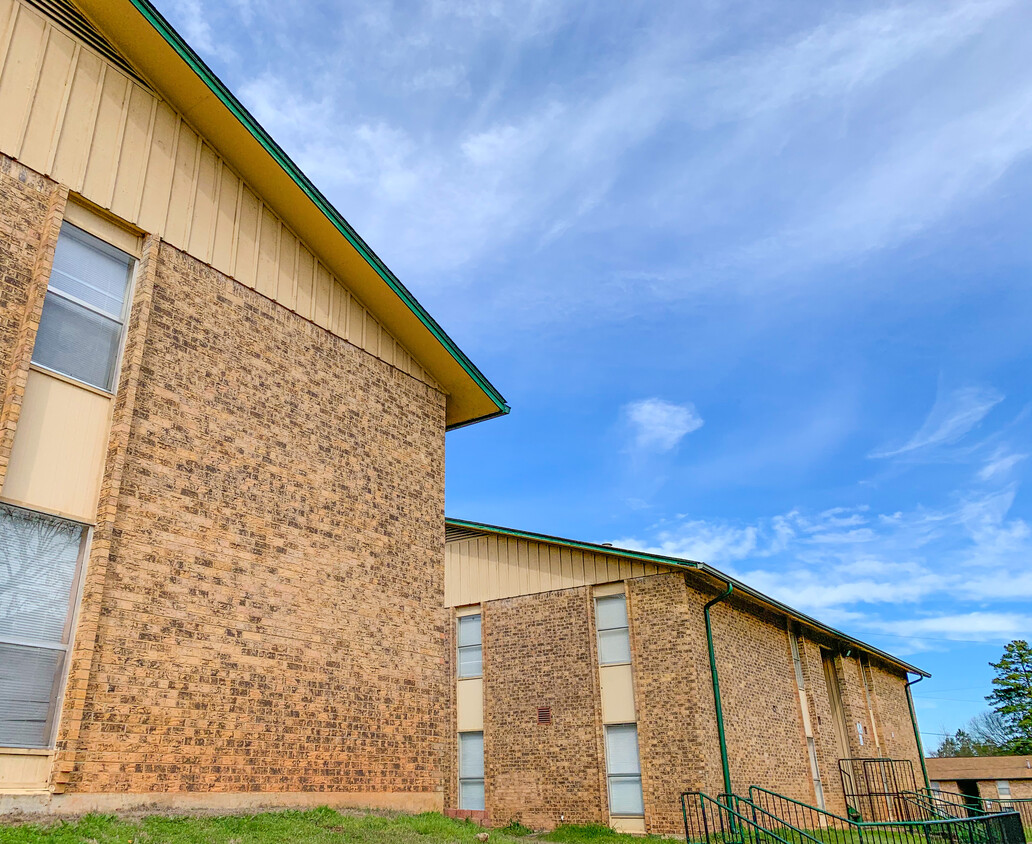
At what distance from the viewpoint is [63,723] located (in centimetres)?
796

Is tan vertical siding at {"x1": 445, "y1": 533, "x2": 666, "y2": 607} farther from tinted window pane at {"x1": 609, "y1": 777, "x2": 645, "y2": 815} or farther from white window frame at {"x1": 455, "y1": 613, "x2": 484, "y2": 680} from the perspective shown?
tinted window pane at {"x1": 609, "y1": 777, "x2": 645, "y2": 815}

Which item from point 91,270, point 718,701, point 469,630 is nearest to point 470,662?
point 469,630

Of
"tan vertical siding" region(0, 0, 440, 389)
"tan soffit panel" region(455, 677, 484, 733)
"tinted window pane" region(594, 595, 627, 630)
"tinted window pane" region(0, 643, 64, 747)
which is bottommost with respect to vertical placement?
"tinted window pane" region(0, 643, 64, 747)

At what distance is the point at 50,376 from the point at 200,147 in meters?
3.97

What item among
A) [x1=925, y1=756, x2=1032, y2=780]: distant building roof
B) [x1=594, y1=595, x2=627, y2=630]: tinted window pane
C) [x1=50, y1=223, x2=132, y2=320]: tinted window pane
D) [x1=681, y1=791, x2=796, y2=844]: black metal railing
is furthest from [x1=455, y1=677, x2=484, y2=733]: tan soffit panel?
[x1=925, y1=756, x2=1032, y2=780]: distant building roof

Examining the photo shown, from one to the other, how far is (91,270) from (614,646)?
515 inches

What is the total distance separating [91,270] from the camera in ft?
31.5

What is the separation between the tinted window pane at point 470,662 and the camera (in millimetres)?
20172

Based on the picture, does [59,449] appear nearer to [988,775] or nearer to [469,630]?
[469,630]

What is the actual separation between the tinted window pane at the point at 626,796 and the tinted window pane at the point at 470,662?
4260 mm

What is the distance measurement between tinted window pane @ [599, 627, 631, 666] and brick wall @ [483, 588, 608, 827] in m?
0.27

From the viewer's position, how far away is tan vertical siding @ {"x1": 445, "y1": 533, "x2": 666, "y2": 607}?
1902 centimetres

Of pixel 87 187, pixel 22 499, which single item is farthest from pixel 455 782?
pixel 87 187

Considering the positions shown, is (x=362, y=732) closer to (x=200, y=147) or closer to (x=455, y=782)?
(x=200, y=147)
